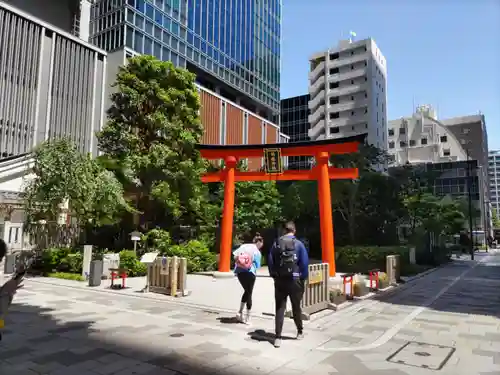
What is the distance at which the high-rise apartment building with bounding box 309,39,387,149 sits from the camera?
70.6m

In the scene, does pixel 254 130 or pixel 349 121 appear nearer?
pixel 254 130

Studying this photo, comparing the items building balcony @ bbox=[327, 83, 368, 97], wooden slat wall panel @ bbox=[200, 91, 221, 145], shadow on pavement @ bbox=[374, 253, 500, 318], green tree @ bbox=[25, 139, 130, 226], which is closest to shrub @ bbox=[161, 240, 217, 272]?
green tree @ bbox=[25, 139, 130, 226]

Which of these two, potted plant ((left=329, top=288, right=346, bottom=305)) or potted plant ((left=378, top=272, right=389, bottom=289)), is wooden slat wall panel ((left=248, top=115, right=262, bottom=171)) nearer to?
potted plant ((left=378, top=272, right=389, bottom=289))

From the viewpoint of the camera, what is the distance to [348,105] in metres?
72.1

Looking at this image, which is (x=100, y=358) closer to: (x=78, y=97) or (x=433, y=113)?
(x=78, y=97)

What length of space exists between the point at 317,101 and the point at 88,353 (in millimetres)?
75655

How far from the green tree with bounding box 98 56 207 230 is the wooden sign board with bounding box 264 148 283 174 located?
13.8 feet

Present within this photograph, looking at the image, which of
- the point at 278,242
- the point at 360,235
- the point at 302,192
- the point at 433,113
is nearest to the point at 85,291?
the point at 278,242

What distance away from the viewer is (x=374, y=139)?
69.0 meters

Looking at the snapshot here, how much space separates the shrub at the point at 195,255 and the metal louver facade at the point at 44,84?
19948 mm

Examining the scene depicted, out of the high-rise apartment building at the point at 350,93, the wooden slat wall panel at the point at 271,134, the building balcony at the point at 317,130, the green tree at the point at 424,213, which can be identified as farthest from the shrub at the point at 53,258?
the building balcony at the point at 317,130

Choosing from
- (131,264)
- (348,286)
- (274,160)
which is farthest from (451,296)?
(131,264)

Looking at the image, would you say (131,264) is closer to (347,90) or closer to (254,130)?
(254,130)

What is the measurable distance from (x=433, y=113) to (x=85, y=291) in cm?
10081
